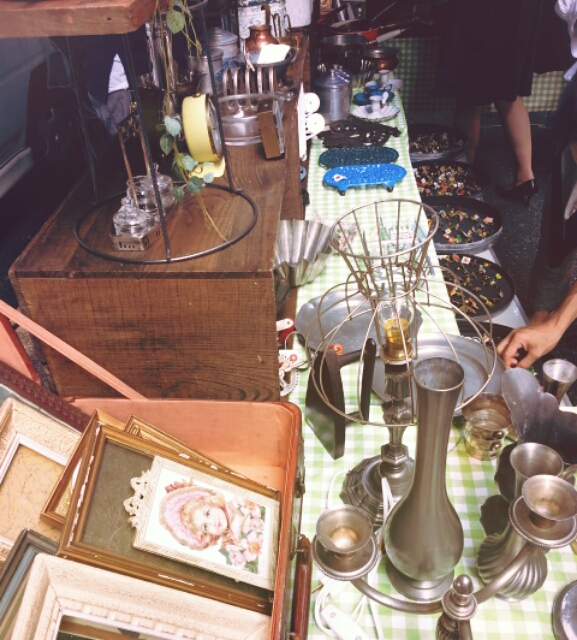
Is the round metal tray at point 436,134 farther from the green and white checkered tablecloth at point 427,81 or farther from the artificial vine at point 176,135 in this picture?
the artificial vine at point 176,135

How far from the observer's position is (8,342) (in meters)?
0.81

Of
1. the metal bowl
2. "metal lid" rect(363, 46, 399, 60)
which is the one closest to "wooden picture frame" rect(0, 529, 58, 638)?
the metal bowl

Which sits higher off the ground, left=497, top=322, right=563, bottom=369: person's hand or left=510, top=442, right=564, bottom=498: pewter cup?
left=510, top=442, right=564, bottom=498: pewter cup

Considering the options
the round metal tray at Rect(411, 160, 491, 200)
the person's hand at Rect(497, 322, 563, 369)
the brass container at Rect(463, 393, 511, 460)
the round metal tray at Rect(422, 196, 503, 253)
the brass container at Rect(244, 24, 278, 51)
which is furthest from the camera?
A: the round metal tray at Rect(411, 160, 491, 200)

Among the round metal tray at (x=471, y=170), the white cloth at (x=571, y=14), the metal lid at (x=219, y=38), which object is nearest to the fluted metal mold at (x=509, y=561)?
the white cloth at (x=571, y=14)

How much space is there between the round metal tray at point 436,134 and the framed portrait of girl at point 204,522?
222 centimetres

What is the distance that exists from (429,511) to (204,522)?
0.28m

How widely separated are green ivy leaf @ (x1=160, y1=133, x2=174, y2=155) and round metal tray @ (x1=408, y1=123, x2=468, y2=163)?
1.98m

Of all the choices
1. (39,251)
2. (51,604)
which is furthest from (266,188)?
(51,604)

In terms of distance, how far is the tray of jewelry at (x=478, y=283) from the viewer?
1.69m

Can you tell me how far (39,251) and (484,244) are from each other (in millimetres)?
1518

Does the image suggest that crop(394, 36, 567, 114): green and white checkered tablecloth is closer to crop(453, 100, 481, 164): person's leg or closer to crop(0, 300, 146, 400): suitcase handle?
crop(453, 100, 481, 164): person's leg

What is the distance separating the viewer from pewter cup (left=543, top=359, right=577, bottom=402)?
83 centimetres

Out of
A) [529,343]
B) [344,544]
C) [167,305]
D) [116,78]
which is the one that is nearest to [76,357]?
[167,305]
